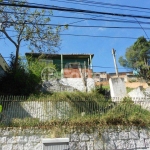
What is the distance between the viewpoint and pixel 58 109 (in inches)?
269

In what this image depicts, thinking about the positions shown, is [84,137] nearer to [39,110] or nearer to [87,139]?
[87,139]

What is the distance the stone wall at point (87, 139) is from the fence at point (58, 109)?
51 centimetres

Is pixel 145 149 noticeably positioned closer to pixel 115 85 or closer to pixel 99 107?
pixel 99 107

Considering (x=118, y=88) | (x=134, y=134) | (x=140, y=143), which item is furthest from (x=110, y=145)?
(x=118, y=88)

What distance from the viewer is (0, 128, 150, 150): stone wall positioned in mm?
5402

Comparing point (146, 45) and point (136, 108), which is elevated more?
point (146, 45)

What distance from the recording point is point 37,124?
5750 mm

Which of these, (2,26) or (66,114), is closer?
(66,114)

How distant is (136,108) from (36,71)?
8.51m

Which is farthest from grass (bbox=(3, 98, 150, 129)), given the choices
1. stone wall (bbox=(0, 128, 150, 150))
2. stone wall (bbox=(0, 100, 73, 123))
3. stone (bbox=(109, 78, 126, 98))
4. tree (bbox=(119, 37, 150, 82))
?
tree (bbox=(119, 37, 150, 82))

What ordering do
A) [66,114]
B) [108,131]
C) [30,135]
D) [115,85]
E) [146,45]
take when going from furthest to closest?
[146,45] < [115,85] < [66,114] < [108,131] < [30,135]

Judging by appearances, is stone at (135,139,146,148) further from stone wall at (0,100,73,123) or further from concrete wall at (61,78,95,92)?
concrete wall at (61,78,95,92)

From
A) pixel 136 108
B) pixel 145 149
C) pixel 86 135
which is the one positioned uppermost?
pixel 136 108

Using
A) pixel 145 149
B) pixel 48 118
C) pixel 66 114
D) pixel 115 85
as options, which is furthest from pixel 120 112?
pixel 115 85
